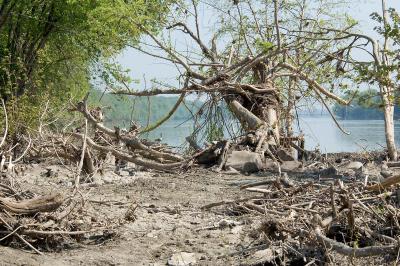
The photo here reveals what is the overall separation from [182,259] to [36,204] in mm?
1254

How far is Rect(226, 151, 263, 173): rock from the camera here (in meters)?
11.2

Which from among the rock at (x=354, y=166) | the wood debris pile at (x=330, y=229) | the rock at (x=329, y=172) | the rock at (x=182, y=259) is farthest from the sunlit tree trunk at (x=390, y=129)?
the rock at (x=182, y=259)

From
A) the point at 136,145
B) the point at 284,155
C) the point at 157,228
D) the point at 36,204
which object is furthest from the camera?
the point at 284,155

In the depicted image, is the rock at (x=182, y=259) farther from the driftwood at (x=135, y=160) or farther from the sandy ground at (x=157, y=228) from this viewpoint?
the driftwood at (x=135, y=160)

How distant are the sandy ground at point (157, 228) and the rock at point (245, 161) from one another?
4.43 feet

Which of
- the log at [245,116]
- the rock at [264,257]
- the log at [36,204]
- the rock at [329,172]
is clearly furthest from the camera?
the log at [245,116]

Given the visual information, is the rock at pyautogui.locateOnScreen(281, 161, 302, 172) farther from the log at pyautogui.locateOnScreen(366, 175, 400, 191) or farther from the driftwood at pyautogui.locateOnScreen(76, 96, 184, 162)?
the log at pyautogui.locateOnScreen(366, 175, 400, 191)

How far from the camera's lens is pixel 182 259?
5488 mm

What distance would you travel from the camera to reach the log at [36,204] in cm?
564

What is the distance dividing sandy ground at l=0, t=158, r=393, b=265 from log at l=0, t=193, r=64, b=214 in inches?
13.5

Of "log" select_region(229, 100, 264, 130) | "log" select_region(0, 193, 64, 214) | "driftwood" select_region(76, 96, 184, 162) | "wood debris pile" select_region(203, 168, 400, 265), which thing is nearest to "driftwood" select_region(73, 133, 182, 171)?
"driftwood" select_region(76, 96, 184, 162)

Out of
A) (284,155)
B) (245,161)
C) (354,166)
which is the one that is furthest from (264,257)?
(284,155)

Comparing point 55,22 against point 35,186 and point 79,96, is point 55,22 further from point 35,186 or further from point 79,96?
point 35,186

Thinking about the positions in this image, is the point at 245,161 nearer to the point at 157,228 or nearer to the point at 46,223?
the point at 157,228
